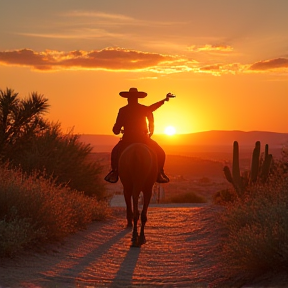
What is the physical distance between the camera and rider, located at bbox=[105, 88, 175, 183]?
15.3 meters

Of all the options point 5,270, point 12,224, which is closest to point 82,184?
point 12,224

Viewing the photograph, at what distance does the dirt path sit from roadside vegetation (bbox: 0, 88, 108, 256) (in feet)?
1.80

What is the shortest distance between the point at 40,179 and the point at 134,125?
9.29 ft

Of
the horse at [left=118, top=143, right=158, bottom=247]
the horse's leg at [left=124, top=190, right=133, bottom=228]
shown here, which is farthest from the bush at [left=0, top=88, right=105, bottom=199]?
the horse at [left=118, top=143, right=158, bottom=247]

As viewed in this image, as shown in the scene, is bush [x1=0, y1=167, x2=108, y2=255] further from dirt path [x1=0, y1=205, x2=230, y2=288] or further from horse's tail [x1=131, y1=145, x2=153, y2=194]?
horse's tail [x1=131, y1=145, x2=153, y2=194]

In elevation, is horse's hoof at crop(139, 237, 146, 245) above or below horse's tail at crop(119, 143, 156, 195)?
below

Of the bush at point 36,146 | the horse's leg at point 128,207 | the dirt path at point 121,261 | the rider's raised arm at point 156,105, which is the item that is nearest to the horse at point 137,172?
the horse's leg at point 128,207

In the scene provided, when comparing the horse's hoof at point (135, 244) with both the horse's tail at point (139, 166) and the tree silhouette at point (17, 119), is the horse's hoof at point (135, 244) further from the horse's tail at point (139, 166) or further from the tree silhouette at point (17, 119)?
the tree silhouette at point (17, 119)

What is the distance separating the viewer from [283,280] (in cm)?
929

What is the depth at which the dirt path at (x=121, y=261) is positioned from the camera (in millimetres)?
10446

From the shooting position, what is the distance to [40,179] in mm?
16078

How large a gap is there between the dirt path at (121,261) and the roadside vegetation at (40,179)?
0.55m

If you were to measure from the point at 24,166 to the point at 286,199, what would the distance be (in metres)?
11.3

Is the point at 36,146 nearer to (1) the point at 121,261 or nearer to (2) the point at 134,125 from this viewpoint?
(2) the point at 134,125
